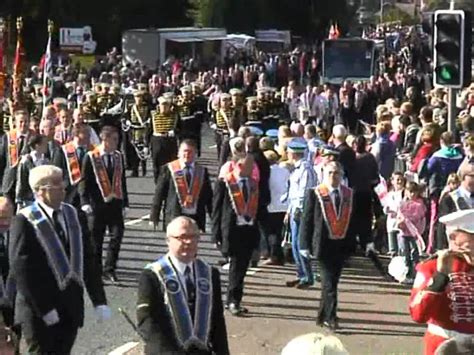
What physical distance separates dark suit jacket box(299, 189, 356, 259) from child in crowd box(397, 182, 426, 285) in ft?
8.24

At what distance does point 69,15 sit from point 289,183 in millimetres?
49624

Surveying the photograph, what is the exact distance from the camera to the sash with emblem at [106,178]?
14.7m

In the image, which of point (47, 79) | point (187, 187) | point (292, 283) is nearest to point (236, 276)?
point (187, 187)

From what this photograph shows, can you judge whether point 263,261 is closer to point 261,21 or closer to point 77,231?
point 77,231

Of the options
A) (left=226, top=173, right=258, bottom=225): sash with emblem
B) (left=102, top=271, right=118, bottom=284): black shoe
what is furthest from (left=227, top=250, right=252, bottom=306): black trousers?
(left=102, top=271, right=118, bottom=284): black shoe

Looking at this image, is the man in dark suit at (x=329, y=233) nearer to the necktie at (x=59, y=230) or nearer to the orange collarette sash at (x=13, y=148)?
the necktie at (x=59, y=230)

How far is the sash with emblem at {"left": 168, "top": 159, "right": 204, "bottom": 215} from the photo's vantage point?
14.4m

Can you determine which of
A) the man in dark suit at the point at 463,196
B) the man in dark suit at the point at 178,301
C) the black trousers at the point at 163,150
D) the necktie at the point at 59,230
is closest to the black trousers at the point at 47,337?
the necktie at the point at 59,230

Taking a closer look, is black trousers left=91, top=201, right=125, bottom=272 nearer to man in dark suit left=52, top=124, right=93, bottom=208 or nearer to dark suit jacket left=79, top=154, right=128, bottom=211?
dark suit jacket left=79, top=154, right=128, bottom=211

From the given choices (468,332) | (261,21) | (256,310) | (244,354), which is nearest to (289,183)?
(256,310)

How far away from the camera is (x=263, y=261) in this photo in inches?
647

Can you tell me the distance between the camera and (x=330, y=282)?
1248cm

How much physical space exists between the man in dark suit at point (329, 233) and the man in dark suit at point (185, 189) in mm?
1862

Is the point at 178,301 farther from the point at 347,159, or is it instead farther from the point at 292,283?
the point at 347,159
